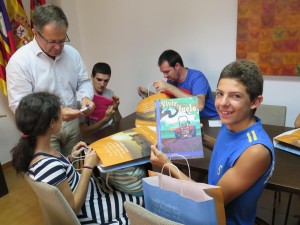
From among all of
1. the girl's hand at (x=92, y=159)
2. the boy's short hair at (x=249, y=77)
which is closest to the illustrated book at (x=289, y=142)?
the boy's short hair at (x=249, y=77)

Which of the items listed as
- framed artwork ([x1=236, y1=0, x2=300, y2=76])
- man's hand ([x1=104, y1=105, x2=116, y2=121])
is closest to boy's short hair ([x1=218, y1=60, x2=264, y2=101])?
man's hand ([x1=104, y1=105, x2=116, y2=121])

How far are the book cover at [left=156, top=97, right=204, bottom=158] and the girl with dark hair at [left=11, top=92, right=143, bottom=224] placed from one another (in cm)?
35

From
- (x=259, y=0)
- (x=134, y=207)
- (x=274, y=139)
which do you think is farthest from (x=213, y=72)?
(x=134, y=207)

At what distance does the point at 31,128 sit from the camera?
113 cm

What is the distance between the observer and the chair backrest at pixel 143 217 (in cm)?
73

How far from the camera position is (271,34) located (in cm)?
238

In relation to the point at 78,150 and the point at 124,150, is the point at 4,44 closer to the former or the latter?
the point at 78,150

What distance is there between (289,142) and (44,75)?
1504 millimetres

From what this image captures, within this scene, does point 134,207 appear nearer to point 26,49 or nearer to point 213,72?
point 26,49

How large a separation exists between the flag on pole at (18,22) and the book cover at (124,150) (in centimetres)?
194

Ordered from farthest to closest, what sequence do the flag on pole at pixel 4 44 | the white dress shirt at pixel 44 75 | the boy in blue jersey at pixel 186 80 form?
the flag on pole at pixel 4 44 < the boy in blue jersey at pixel 186 80 < the white dress shirt at pixel 44 75

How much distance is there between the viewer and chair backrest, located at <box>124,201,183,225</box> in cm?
73

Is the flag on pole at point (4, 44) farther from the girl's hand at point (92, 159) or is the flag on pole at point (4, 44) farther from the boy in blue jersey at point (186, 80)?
the girl's hand at point (92, 159)

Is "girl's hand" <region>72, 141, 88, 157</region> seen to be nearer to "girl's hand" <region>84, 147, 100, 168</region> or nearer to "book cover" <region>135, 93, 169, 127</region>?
"girl's hand" <region>84, 147, 100, 168</region>
